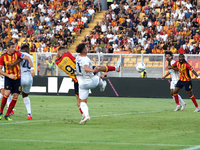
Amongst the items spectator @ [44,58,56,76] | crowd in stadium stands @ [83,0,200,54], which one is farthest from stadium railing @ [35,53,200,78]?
spectator @ [44,58,56,76]

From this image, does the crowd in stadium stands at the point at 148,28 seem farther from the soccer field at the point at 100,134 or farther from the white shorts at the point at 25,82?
the soccer field at the point at 100,134

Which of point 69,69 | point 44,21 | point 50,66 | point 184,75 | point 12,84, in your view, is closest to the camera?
point 12,84

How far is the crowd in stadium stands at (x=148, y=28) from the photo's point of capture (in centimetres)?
2706

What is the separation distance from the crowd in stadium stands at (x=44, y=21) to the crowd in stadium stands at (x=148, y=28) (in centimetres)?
224

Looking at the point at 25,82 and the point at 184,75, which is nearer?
the point at 25,82

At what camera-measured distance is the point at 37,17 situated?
121 ft

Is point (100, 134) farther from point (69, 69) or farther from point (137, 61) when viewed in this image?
point (137, 61)

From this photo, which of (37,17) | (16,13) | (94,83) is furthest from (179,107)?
(16,13)

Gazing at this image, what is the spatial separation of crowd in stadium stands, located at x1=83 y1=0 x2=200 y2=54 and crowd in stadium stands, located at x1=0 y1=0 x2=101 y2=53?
2.24 meters

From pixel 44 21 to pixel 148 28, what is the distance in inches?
416

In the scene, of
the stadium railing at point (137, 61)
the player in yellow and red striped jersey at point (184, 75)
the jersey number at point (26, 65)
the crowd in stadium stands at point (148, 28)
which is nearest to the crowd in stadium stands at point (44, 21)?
the crowd in stadium stands at point (148, 28)

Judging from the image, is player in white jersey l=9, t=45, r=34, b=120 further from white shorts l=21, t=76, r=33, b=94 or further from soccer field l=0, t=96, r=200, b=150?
soccer field l=0, t=96, r=200, b=150

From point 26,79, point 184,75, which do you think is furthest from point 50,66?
point 26,79

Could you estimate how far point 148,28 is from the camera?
2941 cm
